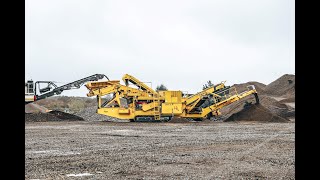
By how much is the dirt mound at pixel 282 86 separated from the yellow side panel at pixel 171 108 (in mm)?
30276

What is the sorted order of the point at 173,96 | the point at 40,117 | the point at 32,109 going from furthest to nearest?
1. the point at 32,109
2. the point at 40,117
3. the point at 173,96

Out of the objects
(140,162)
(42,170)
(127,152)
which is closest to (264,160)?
(140,162)

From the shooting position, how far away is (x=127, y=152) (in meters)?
10.3

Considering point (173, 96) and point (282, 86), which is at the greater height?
point (282, 86)

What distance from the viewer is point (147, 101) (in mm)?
26672

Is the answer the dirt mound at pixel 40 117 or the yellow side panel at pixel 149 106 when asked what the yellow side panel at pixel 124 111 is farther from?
the dirt mound at pixel 40 117

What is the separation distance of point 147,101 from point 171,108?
1714 mm

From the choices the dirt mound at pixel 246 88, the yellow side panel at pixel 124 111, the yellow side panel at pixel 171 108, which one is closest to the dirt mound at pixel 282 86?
the dirt mound at pixel 246 88

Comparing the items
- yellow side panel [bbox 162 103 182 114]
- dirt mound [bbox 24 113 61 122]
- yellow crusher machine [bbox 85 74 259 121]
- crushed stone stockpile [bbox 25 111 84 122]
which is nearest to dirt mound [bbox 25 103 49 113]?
crushed stone stockpile [bbox 25 111 84 122]

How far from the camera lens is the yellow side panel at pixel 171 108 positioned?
1033 inches

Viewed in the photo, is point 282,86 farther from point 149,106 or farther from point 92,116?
point 149,106

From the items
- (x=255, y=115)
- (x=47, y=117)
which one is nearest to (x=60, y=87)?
(x=47, y=117)

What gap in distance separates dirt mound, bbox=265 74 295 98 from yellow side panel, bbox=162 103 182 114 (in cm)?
3028
